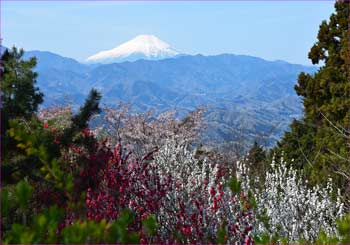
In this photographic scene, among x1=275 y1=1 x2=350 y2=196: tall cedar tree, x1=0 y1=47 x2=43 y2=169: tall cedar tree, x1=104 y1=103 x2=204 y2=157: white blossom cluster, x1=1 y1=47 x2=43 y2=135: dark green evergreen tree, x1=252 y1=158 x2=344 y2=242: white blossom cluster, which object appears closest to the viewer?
x1=0 y1=47 x2=43 y2=169: tall cedar tree

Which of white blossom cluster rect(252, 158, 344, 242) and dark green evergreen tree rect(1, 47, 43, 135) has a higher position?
dark green evergreen tree rect(1, 47, 43, 135)

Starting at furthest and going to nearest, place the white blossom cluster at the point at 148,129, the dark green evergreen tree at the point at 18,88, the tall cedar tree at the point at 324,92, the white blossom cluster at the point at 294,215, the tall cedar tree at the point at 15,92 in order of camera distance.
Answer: the white blossom cluster at the point at 148,129
the tall cedar tree at the point at 324,92
the white blossom cluster at the point at 294,215
the dark green evergreen tree at the point at 18,88
the tall cedar tree at the point at 15,92

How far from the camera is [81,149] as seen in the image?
4.82 meters

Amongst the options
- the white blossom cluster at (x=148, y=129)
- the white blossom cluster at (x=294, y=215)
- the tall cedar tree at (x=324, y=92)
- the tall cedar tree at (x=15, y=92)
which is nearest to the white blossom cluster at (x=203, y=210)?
the white blossom cluster at (x=294, y=215)

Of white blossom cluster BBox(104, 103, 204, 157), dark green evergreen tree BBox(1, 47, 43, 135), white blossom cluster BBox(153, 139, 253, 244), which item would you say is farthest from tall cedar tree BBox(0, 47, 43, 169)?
white blossom cluster BBox(104, 103, 204, 157)

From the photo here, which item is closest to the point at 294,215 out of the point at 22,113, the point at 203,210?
the point at 203,210

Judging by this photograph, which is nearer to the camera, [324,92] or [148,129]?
[324,92]

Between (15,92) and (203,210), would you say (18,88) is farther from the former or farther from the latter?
(203,210)

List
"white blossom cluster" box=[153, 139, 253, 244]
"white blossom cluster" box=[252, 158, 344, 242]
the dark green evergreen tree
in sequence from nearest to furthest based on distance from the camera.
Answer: "white blossom cluster" box=[153, 139, 253, 244]
the dark green evergreen tree
"white blossom cluster" box=[252, 158, 344, 242]

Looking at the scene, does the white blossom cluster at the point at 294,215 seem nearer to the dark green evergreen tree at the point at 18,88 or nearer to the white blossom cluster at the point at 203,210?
the white blossom cluster at the point at 203,210

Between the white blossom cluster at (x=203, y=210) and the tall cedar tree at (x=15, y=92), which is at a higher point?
the tall cedar tree at (x=15, y=92)

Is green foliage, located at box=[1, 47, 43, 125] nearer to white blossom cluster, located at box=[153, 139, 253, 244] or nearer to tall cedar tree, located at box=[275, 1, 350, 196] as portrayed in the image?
white blossom cluster, located at box=[153, 139, 253, 244]

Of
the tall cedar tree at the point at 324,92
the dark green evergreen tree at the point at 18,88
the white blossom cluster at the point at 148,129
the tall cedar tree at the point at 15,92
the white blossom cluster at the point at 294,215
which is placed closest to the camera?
the tall cedar tree at the point at 15,92

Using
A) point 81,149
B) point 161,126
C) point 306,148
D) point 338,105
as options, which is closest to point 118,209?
point 81,149
